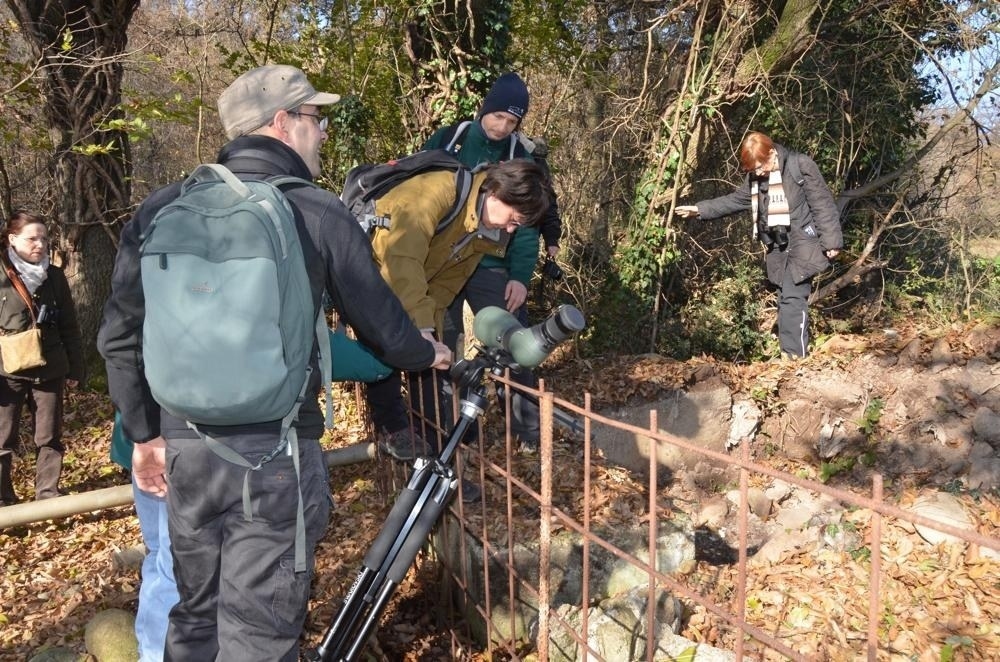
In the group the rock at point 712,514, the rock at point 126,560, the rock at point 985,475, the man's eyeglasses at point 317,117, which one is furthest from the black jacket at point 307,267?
the rock at point 985,475

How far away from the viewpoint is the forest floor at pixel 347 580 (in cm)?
334

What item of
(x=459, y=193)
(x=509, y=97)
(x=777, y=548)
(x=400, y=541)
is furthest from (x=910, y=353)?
(x=400, y=541)

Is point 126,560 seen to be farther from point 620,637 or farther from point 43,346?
point 620,637

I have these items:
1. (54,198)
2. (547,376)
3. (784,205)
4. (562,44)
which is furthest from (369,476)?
(562,44)

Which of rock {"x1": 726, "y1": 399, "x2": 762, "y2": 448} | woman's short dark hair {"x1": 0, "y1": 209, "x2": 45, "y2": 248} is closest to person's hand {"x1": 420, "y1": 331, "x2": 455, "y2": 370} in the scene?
woman's short dark hair {"x1": 0, "y1": 209, "x2": 45, "y2": 248}

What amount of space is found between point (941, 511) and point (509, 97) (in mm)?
3439

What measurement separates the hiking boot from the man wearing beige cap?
1.37m

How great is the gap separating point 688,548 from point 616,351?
3.98m

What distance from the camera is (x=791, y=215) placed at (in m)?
5.77

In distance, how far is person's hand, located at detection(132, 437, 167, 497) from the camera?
227 cm

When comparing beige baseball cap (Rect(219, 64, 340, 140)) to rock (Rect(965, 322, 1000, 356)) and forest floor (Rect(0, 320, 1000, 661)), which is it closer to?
forest floor (Rect(0, 320, 1000, 661))

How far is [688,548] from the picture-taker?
3.74 meters

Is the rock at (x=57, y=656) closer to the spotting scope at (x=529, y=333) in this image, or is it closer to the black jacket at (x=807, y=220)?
the spotting scope at (x=529, y=333)

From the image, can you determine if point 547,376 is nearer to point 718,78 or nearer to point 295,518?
point 718,78
